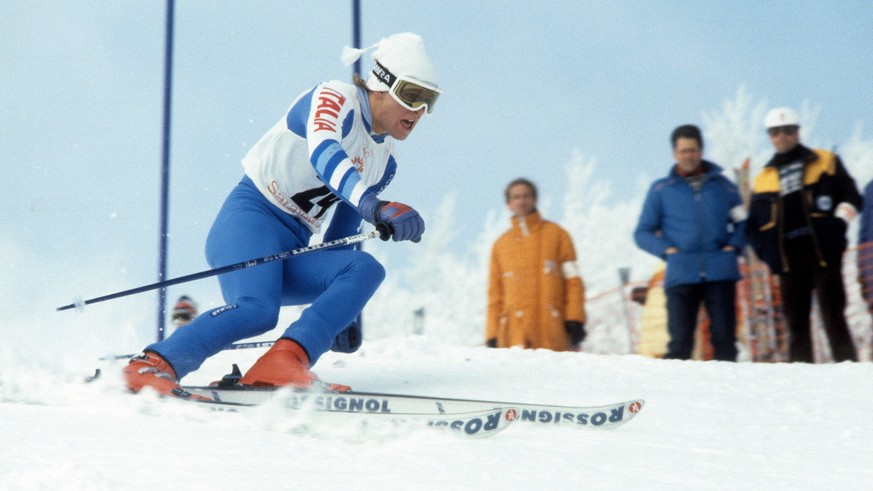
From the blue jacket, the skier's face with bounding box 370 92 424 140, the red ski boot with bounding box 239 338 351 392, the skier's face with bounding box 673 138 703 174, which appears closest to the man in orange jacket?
the blue jacket

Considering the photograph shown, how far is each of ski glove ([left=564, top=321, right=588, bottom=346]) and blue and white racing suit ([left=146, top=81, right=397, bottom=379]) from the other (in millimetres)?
1869

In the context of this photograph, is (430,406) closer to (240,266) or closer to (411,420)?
(411,420)

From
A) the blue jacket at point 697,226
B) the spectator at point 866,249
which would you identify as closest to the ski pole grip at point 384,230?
the blue jacket at point 697,226

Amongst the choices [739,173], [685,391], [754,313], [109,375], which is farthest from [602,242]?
[109,375]

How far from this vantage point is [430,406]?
2.94m

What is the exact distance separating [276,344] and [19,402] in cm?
79

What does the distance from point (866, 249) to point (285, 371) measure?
12.7 feet

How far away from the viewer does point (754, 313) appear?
23.3 feet

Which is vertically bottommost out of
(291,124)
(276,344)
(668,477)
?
(668,477)

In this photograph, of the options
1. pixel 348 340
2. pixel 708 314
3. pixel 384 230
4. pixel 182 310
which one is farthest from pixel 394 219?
pixel 182 310

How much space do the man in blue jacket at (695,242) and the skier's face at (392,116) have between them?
2.00 meters

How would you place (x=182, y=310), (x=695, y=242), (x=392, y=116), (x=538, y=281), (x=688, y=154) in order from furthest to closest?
(x=182, y=310) < (x=538, y=281) < (x=688, y=154) < (x=695, y=242) < (x=392, y=116)

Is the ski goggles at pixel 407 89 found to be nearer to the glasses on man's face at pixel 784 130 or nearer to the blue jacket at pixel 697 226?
the blue jacket at pixel 697 226

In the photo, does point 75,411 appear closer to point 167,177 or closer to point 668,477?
point 668,477
